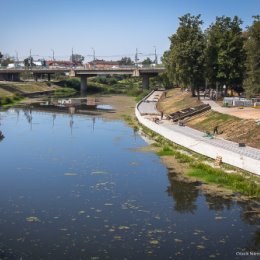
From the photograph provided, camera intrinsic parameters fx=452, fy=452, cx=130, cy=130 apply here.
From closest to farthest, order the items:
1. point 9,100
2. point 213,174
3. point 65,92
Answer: point 213,174 → point 9,100 → point 65,92

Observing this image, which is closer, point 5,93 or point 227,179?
point 227,179

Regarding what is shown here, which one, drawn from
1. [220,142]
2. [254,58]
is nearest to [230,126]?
[220,142]

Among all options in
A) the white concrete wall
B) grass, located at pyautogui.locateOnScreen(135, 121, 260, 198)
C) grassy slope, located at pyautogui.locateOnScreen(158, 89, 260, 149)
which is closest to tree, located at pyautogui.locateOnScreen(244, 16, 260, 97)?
grassy slope, located at pyautogui.locateOnScreen(158, 89, 260, 149)

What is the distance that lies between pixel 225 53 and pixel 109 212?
53.7m

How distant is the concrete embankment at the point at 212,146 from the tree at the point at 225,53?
18262 mm

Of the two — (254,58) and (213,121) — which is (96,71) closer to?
(254,58)

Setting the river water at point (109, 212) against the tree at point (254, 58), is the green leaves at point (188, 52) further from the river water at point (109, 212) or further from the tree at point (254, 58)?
the river water at point (109, 212)

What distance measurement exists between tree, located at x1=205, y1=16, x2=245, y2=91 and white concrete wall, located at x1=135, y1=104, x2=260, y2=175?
841 inches

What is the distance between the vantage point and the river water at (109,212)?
22.7 metres

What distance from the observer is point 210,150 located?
43094 millimetres

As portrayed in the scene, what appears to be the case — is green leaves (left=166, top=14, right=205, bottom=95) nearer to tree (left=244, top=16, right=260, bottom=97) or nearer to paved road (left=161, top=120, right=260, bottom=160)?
tree (left=244, top=16, right=260, bottom=97)

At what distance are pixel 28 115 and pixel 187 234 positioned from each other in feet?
217

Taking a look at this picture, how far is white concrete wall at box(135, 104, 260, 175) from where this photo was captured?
36.5 m

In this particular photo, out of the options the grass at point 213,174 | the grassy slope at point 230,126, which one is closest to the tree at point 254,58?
the grassy slope at point 230,126
